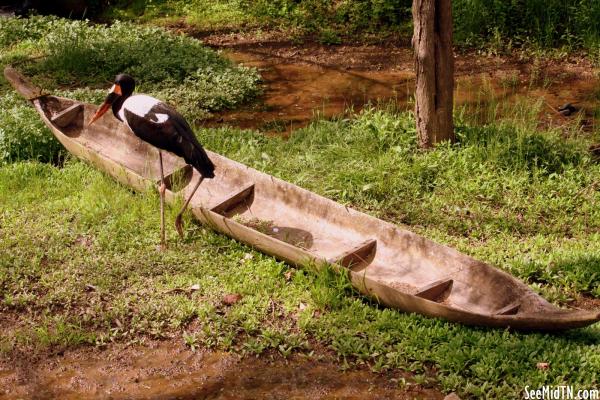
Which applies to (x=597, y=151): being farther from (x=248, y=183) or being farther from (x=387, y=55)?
(x=387, y=55)

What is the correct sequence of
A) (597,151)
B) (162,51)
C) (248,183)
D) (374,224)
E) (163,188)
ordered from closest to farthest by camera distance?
1. (374,224)
2. (163,188)
3. (248,183)
4. (597,151)
5. (162,51)

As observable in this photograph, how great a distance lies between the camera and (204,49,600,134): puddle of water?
9.79 metres

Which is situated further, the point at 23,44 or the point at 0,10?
the point at 0,10

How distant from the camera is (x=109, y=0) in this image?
49.7 feet

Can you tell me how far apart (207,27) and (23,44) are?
3.18 meters

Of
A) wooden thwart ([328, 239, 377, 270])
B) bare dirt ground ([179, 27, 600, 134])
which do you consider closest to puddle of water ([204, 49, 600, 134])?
bare dirt ground ([179, 27, 600, 134])

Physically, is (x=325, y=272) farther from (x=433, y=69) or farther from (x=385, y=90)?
(x=385, y=90)

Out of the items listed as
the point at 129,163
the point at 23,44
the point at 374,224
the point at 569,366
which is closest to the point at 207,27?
the point at 23,44

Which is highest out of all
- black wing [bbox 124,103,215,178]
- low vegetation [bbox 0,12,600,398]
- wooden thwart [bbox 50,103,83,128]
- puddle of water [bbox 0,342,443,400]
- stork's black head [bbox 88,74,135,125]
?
stork's black head [bbox 88,74,135,125]

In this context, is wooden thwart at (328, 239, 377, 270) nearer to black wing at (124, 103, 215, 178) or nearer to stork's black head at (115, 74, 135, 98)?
black wing at (124, 103, 215, 178)

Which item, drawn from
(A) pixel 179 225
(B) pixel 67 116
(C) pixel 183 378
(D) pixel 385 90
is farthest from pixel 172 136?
(D) pixel 385 90

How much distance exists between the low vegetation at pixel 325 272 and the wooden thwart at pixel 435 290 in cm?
17

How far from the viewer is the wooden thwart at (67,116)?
27.6 ft

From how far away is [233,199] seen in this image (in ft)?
23.1
